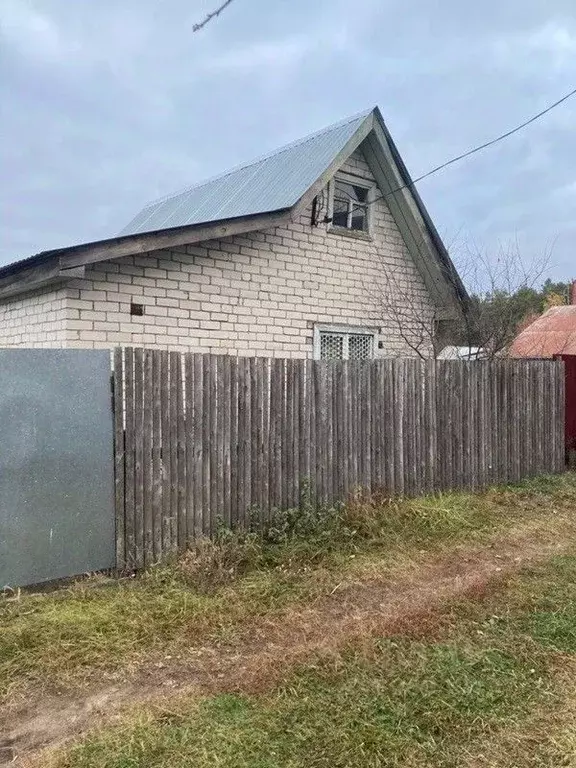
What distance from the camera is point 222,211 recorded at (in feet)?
31.6

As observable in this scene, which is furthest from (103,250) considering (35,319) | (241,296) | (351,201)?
(351,201)

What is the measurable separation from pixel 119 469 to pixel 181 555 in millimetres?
932

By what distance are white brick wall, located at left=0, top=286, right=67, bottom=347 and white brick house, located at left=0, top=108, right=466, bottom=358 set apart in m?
0.02

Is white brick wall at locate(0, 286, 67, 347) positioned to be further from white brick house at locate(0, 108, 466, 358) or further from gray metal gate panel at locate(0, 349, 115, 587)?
gray metal gate panel at locate(0, 349, 115, 587)

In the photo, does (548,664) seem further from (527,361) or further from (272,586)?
(527,361)

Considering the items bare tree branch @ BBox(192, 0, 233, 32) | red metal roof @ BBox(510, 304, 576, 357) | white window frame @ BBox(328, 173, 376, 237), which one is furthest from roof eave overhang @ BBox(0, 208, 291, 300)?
red metal roof @ BBox(510, 304, 576, 357)

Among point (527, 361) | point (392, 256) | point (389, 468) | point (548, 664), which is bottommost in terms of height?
point (548, 664)

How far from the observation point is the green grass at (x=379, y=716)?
2672 mm

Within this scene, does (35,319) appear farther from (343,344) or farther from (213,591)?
(343,344)

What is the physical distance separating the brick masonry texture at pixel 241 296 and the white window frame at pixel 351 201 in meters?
0.09

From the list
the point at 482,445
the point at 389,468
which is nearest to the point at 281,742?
the point at 389,468

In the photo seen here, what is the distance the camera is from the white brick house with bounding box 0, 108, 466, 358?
6816mm

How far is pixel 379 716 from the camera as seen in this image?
2975 millimetres

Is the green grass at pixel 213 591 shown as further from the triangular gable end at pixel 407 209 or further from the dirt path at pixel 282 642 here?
the triangular gable end at pixel 407 209
